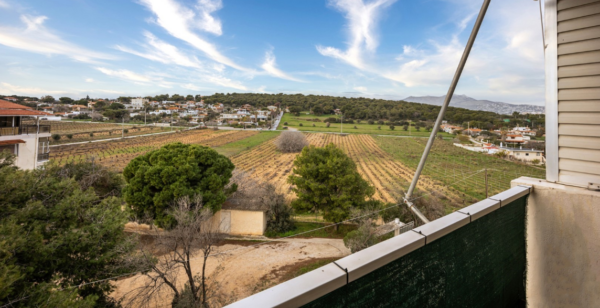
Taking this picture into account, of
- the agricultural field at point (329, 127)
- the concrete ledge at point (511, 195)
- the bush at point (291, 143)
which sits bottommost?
the concrete ledge at point (511, 195)

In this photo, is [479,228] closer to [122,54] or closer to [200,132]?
[200,132]

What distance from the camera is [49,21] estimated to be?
29.8 metres

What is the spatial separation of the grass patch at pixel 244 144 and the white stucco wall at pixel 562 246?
24079mm

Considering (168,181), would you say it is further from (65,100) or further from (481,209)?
(65,100)

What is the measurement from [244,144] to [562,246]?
29.9m

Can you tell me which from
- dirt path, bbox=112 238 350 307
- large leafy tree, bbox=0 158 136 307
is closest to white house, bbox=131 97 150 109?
dirt path, bbox=112 238 350 307

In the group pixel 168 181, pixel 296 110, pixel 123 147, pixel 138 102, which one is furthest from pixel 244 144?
pixel 138 102

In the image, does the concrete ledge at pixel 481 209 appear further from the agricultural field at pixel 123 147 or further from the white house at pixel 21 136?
the agricultural field at pixel 123 147

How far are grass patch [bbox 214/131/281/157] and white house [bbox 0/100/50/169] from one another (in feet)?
45.4

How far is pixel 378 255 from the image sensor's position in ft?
2.57

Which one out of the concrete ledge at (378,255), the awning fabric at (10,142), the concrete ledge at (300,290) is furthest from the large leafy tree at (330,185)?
the awning fabric at (10,142)

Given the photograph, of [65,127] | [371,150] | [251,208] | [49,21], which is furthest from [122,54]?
[251,208]

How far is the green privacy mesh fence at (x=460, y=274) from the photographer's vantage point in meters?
0.79

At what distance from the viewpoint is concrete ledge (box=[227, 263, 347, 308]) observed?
562 mm
